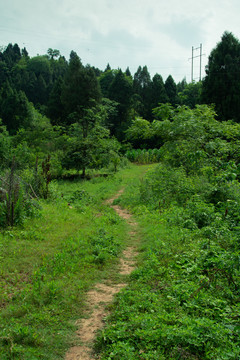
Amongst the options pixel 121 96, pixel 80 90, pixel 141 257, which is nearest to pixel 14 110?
pixel 121 96

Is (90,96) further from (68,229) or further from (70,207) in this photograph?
(68,229)

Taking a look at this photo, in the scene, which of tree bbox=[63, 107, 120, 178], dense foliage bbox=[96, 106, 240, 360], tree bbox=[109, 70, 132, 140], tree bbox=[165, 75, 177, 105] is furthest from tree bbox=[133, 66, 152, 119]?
dense foliage bbox=[96, 106, 240, 360]

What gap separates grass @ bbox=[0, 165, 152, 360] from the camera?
3.26 m

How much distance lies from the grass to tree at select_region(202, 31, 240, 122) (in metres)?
17.9

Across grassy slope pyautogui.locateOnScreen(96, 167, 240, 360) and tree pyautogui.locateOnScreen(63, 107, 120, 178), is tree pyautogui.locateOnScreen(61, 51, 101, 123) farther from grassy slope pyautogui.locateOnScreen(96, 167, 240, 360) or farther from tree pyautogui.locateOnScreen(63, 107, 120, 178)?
grassy slope pyautogui.locateOnScreen(96, 167, 240, 360)

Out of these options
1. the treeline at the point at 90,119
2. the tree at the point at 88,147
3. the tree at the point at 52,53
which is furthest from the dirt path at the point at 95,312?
the tree at the point at 52,53

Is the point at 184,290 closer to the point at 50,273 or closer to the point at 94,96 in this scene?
the point at 50,273

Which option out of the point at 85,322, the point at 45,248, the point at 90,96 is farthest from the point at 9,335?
the point at 90,96

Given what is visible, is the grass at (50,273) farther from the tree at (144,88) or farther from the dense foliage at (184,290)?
the tree at (144,88)

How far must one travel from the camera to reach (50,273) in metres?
4.86

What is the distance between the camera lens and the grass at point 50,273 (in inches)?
128

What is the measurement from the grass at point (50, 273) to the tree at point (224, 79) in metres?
17.9

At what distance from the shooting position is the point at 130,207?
1059 cm

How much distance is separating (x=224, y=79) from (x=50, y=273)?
23.4 metres
